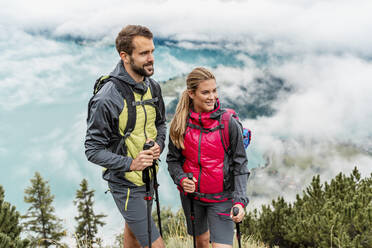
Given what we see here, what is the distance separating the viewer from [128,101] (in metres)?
2.74

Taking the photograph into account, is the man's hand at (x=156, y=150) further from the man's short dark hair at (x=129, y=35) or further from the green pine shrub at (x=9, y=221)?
the green pine shrub at (x=9, y=221)

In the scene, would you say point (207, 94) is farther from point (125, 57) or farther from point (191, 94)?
point (125, 57)

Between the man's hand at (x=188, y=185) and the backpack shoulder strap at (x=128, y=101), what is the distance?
656 millimetres

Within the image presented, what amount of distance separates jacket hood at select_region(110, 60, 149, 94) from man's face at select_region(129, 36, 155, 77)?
8cm

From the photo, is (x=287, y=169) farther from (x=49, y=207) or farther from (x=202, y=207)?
(x=202, y=207)

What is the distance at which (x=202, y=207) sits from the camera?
3.24m

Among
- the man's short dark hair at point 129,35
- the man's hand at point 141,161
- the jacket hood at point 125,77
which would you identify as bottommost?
the man's hand at point 141,161

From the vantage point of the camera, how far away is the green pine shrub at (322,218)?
6.12m

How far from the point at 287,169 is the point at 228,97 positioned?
159 ft

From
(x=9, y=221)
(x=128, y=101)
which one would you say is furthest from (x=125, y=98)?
(x=9, y=221)

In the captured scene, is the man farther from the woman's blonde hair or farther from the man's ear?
the woman's blonde hair

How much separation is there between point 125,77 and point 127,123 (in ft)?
1.26

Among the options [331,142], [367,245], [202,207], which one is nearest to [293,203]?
[367,245]

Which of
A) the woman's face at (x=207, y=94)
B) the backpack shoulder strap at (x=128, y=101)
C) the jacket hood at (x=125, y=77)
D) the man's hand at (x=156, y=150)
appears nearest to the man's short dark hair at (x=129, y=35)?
the jacket hood at (x=125, y=77)
